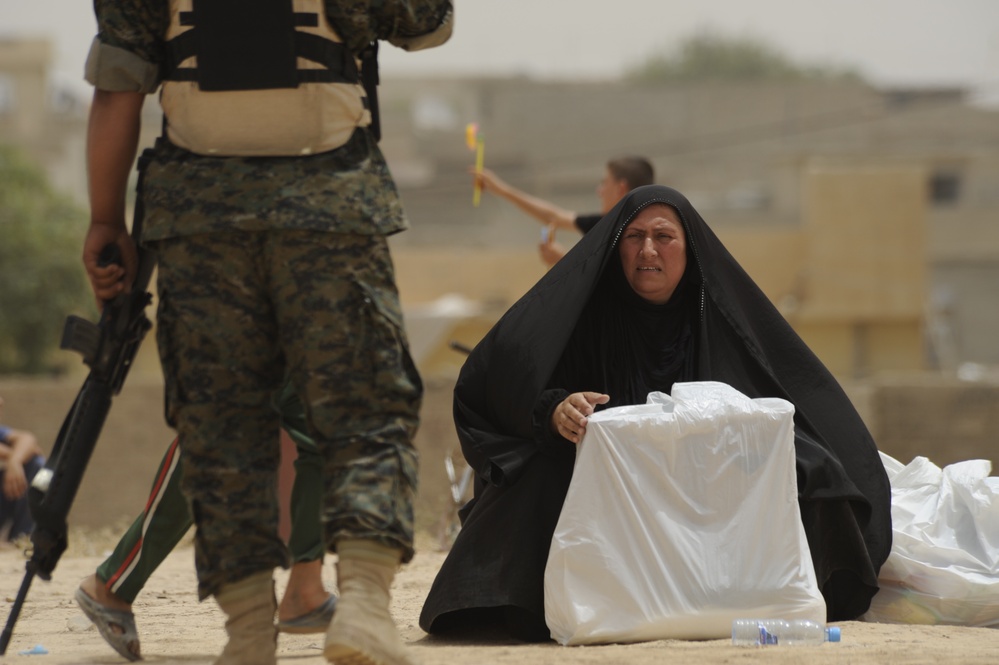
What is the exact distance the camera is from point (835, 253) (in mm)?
22156

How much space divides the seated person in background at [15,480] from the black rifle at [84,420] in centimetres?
515

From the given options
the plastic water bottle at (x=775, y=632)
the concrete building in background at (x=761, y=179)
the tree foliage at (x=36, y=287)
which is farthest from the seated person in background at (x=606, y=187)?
the tree foliage at (x=36, y=287)

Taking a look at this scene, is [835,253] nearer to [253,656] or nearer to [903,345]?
[903,345]

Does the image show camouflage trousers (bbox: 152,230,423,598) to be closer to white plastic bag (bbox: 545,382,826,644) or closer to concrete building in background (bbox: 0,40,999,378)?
white plastic bag (bbox: 545,382,826,644)

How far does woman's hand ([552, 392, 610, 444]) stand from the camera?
3.75 m

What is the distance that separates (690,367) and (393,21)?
1.54m

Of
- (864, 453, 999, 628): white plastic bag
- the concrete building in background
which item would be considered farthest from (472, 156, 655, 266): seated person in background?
the concrete building in background

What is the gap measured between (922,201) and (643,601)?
20017 millimetres

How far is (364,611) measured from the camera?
2934 millimetres

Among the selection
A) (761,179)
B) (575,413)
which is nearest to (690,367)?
(575,413)

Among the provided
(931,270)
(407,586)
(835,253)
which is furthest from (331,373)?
Answer: (931,270)

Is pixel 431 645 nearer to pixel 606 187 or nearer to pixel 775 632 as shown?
pixel 775 632

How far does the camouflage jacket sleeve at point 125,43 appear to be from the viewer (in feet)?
10.2

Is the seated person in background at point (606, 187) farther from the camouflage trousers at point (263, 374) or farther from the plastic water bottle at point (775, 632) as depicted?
the camouflage trousers at point (263, 374)
